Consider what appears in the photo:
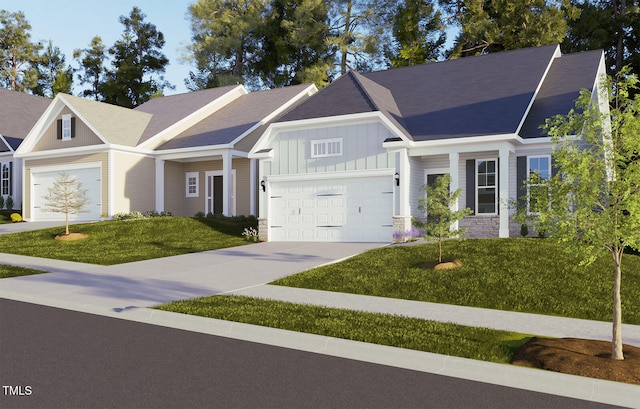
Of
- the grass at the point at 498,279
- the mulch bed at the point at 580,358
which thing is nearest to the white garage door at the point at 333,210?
the grass at the point at 498,279

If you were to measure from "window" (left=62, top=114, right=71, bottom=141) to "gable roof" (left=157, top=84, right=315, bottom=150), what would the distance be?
437cm

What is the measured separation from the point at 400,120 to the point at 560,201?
14.8 metres

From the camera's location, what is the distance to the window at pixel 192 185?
29.8 m

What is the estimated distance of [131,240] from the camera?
838 inches

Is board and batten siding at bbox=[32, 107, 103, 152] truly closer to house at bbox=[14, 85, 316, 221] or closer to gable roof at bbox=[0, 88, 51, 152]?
house at bbox=[14, 85, 316, 221]

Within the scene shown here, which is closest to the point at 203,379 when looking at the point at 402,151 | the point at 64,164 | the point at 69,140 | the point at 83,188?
the point at 402,151

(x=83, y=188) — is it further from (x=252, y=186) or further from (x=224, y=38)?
(x=224, y=38)

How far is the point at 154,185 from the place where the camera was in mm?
28391

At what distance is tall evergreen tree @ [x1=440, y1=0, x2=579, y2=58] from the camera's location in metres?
36.1

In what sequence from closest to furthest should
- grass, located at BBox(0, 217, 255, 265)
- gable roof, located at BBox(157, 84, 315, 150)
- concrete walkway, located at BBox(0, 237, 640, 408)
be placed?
concrete walkway, located at BBox(0, 237, 640, 408), grass, located at BBox(0, 217, 255, 265), gable roof, located at BBox(157, 84, 315, 150)

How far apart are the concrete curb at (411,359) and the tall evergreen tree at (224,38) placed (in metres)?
40.1

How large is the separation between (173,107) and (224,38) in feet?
55.8

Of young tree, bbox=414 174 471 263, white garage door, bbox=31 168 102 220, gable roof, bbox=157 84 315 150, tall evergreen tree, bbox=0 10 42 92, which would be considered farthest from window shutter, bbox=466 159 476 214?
tall evergreen tree, bbox=0 10 42 92

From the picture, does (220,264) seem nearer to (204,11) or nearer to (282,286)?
(282,286)
